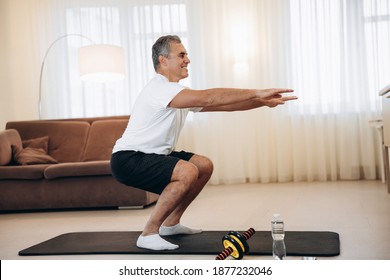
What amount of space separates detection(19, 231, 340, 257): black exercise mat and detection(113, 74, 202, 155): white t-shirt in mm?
477

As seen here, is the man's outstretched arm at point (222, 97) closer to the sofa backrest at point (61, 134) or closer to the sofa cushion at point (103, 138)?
the sofa cushion at point (103, 138)

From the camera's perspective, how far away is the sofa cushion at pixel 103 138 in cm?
521

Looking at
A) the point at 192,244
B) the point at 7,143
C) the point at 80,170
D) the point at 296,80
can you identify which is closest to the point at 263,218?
the point at 192,244

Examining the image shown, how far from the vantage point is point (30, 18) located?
257 inches

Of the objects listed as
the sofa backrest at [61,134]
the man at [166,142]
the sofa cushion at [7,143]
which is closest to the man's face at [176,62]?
the man at [166,142]

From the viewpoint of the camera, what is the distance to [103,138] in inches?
208

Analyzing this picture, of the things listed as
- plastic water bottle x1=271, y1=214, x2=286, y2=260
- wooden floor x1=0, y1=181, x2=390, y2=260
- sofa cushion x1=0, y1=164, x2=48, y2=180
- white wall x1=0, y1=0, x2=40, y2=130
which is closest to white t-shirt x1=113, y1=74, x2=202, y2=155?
wooden floor x1=0, y1=181, x2=390, y2=260

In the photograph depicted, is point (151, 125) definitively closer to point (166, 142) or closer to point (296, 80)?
point (166, 142)

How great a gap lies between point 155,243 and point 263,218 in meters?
1.12

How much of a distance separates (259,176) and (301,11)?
179cm

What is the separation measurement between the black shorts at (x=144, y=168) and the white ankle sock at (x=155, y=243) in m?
0.25

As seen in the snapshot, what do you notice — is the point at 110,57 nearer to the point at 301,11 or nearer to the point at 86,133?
the point at 86,133

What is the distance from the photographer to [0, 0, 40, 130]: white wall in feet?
21.5
